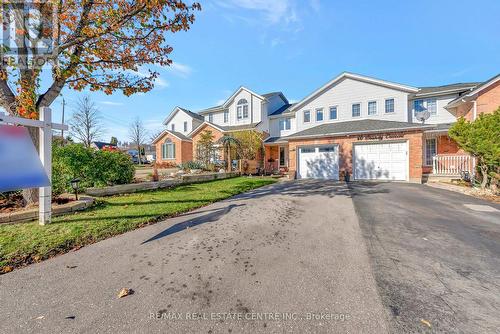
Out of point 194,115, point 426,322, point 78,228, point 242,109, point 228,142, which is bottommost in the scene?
point 426,322

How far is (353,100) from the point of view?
18.0 m

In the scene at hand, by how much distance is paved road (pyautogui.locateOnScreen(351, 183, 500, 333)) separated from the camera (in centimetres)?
219

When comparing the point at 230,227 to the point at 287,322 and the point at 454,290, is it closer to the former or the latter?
the point at 287,322

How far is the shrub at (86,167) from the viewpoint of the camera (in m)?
7.42

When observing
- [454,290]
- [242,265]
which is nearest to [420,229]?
[454,290]

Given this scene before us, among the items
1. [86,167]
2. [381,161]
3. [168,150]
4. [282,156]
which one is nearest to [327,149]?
[381,161]

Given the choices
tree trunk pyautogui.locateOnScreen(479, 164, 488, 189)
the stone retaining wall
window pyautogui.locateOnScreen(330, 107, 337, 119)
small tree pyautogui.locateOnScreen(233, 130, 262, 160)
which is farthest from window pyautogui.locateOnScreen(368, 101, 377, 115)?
the stone retaining wall

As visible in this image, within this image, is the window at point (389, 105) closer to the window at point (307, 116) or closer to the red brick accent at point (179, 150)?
the window at point (307, 116)

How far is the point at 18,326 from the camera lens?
6.67ft

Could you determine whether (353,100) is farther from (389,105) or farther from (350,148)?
(350,148)

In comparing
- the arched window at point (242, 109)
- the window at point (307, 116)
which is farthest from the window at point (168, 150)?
the window at point (307, 116)

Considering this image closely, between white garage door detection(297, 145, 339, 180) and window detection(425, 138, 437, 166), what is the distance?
780cm

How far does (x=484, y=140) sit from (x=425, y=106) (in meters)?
9.98

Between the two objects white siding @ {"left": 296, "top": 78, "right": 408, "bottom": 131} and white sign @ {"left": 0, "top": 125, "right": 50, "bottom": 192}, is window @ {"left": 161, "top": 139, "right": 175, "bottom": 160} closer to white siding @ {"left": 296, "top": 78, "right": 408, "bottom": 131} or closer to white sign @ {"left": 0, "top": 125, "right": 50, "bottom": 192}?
white siding @ {"left": 296, "top": 78, "right": 408, "bottom": 131}
